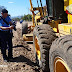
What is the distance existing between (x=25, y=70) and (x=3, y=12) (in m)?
2.16

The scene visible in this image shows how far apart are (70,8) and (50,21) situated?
1707 millimetres

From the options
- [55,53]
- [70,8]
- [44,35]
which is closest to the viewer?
[55,53]

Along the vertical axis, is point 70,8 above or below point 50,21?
above

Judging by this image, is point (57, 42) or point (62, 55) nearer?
point (62, 55)

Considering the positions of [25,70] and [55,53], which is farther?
[25,70]

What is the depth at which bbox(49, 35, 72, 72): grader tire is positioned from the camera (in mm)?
1912

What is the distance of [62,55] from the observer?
2.11 m

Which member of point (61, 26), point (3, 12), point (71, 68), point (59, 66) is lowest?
point (59, 66)

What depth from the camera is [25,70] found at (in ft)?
11.7

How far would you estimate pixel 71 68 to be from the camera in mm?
1816

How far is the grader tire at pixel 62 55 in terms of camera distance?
1.91m

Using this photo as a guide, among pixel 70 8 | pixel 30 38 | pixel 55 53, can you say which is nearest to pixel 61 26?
pixel 70 8

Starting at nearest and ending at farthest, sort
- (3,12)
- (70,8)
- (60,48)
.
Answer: (60,48) → (70,8) → (3,12)

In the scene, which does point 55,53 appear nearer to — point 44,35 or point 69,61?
point 69,61
